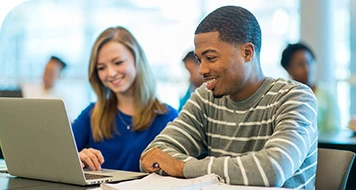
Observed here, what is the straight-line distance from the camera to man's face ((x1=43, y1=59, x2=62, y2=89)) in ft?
21.6

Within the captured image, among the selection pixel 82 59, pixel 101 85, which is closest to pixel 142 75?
pixel 101 85

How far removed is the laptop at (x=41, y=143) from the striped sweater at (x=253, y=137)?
255mm

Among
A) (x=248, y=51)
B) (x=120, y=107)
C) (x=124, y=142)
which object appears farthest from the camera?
(x=120, y=107)

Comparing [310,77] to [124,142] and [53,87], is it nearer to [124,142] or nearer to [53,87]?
[124,142]

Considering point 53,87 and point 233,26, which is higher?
point 233,26

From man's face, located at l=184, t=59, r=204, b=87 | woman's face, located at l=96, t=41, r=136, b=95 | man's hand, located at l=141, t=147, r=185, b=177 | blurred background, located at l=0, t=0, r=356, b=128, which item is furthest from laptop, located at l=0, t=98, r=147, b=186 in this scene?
blurred background, located at l=0, t=0, r=356, b=128

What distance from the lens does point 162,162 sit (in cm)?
179

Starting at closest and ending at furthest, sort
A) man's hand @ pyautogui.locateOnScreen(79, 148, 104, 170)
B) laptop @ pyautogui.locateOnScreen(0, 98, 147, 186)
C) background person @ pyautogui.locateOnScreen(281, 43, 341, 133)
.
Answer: laptop @ pyautogui.locateOnScreen(0, 98, 147, 186), man's hand @ pyautogui.locateOnScreen(79, 148, 104, 170), background person @ pyautogui.locateOnScreen(281, 43, 341, 133)

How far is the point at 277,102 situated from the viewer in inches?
71.6

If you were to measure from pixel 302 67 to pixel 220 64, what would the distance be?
2.88 metres

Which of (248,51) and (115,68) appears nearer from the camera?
(248,51)

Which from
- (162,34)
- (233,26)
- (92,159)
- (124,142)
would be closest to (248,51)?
(233,26)

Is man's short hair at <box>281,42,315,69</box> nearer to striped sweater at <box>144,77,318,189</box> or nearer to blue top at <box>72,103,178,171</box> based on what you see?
blue top at <box>72,103,178,171</box>

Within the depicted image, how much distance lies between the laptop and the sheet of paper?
0.42 ft
